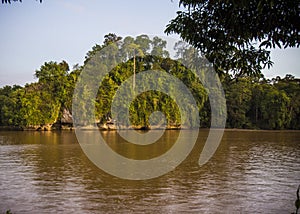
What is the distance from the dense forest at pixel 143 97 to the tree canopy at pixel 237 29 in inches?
1332

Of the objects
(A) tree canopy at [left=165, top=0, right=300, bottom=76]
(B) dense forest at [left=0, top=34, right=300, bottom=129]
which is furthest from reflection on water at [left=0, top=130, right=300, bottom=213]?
(B) dense forest at [left=0, top=34, right=300, bottom=129]

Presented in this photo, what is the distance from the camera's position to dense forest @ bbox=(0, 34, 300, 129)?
3991cm

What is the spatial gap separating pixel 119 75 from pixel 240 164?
2845 centimetres

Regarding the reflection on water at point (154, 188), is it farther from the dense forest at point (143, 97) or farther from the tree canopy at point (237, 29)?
the dense forest at point (143, 97)

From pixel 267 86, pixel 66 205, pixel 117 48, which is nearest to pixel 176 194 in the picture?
pixel 66 205

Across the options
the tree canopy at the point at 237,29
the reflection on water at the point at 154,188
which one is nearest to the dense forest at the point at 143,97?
the reflection on water at the point at 154,188

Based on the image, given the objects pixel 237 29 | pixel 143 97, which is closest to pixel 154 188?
pixel 237 29

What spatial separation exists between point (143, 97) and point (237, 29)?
36.6m

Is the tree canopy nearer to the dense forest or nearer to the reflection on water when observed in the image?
the reflection on water

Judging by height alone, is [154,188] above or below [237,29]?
below

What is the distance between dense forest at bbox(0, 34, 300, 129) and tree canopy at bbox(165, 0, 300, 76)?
33839mm

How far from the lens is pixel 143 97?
41.4m

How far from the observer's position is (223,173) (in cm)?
1248

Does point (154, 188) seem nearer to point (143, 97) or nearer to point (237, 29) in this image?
point (237, 29)
